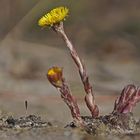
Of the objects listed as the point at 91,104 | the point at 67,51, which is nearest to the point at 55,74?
the point at 91,104

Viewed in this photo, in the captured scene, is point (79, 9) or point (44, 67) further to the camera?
point (79, 9)

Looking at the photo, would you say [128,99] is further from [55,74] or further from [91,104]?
[55,74]

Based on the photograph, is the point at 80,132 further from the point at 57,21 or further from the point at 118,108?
the point at 57,21

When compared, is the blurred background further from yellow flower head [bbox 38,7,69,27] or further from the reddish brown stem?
yellow flower head [bbox 38,7,69,27]

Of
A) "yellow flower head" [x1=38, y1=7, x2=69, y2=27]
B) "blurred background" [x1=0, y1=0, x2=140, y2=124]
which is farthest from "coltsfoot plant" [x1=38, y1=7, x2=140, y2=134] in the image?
"blurred background" [x1=0, y1=0, x2=140, y2=124]

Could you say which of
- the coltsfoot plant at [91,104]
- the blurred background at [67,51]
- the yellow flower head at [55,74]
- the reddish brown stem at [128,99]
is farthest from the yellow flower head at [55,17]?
the blurred background at [67,51]

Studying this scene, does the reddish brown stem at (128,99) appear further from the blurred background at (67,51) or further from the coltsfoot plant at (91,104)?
the blurred background at (67,51)

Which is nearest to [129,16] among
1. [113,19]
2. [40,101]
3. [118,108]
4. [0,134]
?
[113,19]

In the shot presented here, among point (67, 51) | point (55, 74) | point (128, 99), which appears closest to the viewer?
point (55, 74)
